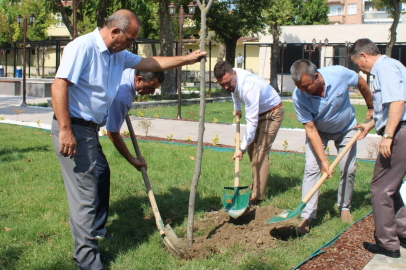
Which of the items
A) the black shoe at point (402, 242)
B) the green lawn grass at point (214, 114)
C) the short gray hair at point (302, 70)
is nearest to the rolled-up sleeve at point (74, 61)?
the short gray hair at point (302, 70)

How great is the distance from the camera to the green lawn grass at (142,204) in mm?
3688

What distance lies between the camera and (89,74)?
10.5 feet

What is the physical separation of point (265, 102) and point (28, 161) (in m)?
3.77

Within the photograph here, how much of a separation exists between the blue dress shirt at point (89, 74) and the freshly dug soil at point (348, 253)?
6.79 feet

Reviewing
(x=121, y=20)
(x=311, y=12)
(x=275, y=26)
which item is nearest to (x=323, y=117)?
(x=121, y=20)

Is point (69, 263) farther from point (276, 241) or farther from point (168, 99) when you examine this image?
point (168, 99)

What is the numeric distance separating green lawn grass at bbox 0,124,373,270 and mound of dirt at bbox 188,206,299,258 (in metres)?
0.12

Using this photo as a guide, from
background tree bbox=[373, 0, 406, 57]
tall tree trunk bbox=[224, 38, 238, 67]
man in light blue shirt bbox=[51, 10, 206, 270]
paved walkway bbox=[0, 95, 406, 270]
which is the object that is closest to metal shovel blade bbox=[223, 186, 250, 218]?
man in light blue shirt bbox=[51, 10, 206, 270]

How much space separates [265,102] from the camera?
17.4 ft

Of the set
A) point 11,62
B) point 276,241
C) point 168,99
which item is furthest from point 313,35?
point 11,62

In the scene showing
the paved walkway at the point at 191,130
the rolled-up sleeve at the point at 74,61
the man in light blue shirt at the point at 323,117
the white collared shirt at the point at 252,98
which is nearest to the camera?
the rolled-up sleeve at the point at 74,61

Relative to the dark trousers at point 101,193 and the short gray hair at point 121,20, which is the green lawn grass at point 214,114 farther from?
the short gray hair at point 121,20

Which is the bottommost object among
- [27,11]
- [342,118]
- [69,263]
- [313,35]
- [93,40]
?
[69,263]

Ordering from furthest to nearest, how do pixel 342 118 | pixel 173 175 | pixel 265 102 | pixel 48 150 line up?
pixel 48 150
pixel 173 175
pixel 265 102
pixel 342 118
